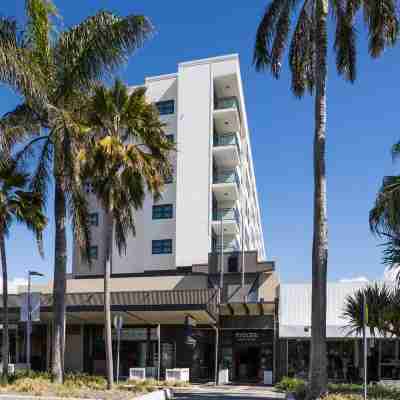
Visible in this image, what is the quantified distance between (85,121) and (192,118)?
29171 millimetres

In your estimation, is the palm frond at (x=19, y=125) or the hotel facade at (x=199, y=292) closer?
the palm frond at (x=19, y=125)

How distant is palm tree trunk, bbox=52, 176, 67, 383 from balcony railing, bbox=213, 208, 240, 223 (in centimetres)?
2967

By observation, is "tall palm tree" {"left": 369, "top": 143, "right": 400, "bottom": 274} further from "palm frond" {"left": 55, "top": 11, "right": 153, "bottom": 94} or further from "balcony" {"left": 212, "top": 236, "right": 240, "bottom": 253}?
"balcony" {"left": 212, "top": 236, "right": 240, "bottom": 253}

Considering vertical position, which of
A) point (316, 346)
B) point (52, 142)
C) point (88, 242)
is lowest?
point (316, 346)

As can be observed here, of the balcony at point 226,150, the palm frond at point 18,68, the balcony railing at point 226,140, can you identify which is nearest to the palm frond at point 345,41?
the palm frond at point 18,68

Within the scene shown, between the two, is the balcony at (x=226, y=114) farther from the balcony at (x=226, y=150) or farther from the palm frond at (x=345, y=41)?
the palm frond at (x=345, y=41)

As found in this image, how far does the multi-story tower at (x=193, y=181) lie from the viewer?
1933 inches

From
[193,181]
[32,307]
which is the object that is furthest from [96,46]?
[193,181]

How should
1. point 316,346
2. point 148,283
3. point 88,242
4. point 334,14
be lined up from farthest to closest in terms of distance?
point 148,283 < point 88,242 < point 334,14 < point 316,346

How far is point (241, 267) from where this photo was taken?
135 ft

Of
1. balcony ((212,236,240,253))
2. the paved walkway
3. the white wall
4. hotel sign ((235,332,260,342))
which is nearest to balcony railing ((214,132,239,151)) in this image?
the white wall

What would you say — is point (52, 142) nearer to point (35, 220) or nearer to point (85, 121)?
point (85, 121)

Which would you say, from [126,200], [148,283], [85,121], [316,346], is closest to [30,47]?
[85,121]

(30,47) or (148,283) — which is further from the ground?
(30,47)
